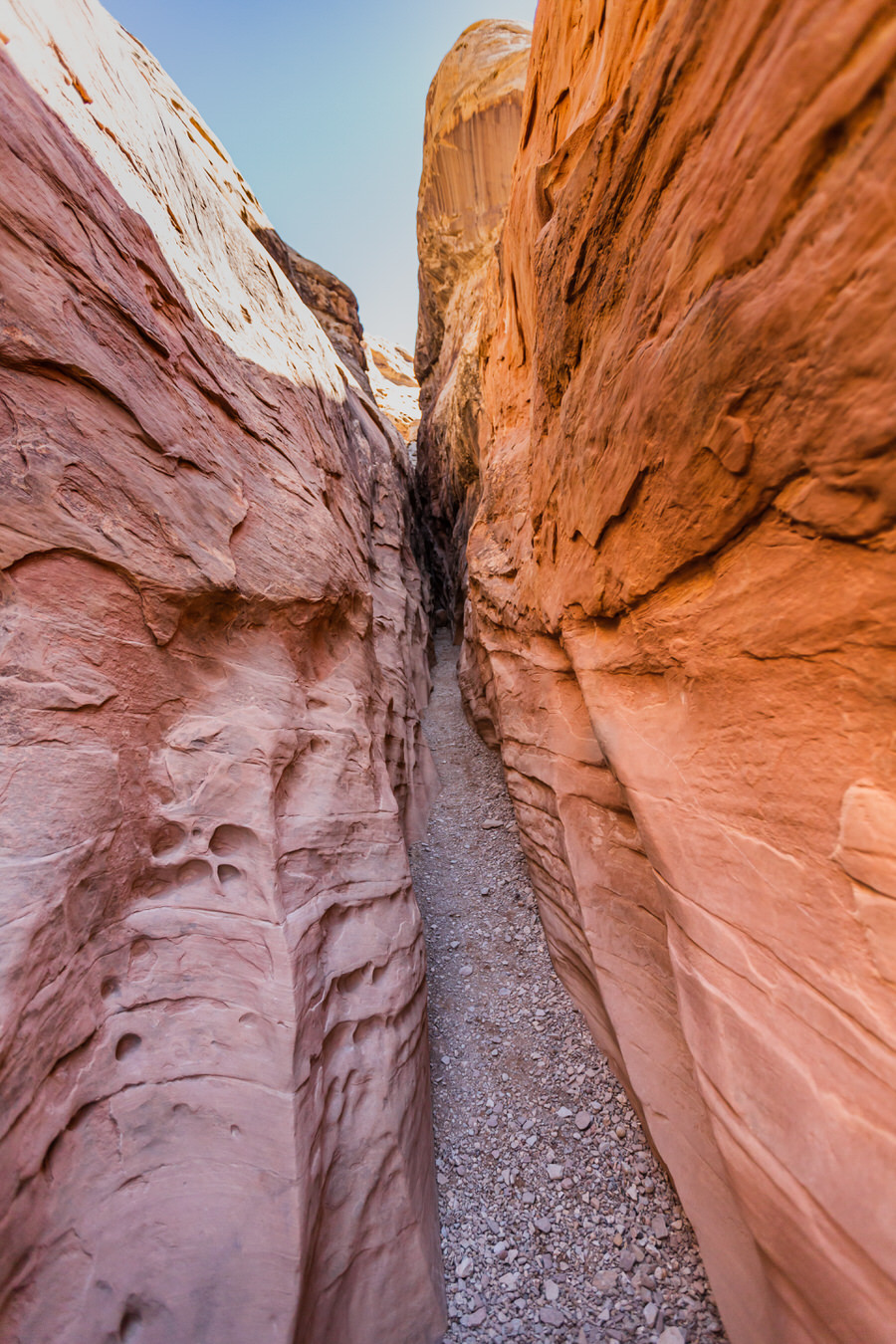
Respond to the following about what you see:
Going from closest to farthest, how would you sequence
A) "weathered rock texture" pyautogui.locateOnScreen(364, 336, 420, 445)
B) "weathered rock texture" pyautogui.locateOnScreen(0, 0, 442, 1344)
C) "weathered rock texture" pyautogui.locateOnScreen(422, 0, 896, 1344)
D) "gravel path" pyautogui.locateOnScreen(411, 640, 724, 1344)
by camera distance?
"weathered rock texture" pyautogui.locateOnScreen(422, 0, 896, 1344) → "weathered rock texture" pyautogui.locateOnScreen(0, 0, 442, 1344) → "gravel path" pyautogui.locateOnScreen(411, 640, 724, 1344) → "weathered rock texture" pyautogui.locateOnScreen(364, 336, 420, 445)

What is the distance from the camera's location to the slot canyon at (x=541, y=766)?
1.61 metres

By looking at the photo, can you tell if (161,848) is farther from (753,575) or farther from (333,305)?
(333,305)

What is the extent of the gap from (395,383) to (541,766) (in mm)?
28920

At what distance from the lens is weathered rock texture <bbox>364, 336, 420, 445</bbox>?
73.6 ft

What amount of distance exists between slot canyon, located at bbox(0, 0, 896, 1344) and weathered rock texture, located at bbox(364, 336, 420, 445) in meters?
18.6

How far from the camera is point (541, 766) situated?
4.97m

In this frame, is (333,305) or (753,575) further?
(333,305)

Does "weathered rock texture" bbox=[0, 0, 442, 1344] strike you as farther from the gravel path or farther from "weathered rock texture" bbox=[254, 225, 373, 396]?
"weathered rock texture" bbox=[254, 225, 373, 396]

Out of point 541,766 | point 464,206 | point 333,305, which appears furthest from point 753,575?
point 333,305

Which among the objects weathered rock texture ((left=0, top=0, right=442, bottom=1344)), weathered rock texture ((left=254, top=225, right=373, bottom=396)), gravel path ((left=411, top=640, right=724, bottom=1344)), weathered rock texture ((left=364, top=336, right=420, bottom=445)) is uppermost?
weathered rock texture ((left=364, top=336, right=420, bottom=445))

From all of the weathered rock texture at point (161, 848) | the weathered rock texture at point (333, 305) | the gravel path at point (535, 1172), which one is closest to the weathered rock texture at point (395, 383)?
the weathered rock texture at point (333, 305)

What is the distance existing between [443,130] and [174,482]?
44.2 ft

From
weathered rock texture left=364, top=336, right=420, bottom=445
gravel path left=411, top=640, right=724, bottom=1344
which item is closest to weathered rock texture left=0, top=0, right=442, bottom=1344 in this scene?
gravel path left=411, top=640, right=724, bottom=1344

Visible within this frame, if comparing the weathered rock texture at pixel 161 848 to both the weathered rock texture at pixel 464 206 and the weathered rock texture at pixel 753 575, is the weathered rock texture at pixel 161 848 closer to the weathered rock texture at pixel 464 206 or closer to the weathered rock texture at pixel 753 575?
the weathered rock texture at pixel 753 575
